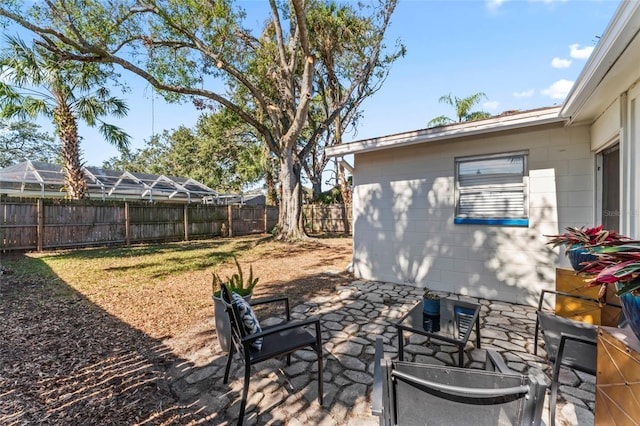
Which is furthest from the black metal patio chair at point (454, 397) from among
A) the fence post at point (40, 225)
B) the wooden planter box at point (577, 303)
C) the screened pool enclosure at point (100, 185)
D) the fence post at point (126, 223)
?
the screened pool enclosure at point (100, 185)

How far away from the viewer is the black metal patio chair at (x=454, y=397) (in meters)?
1.11

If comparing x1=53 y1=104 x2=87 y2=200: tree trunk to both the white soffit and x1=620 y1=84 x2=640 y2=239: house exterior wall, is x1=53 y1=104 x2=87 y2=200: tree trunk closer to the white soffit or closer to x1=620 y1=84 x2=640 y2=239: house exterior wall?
the white soffit

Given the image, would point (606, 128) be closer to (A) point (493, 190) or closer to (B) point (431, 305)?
(A) point (493, 190)

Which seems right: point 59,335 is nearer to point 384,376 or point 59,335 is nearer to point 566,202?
point 384,376

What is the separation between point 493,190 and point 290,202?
761 cm

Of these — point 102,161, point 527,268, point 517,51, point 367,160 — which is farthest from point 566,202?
point 102,161

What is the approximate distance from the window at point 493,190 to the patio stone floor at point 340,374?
4.86 feet

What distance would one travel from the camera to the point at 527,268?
165 inches

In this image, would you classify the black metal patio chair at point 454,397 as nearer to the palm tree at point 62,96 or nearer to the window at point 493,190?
the window at point 493,190

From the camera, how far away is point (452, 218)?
4770mm

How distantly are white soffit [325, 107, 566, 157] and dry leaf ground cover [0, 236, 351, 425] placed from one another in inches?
107

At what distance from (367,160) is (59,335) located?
5334mm

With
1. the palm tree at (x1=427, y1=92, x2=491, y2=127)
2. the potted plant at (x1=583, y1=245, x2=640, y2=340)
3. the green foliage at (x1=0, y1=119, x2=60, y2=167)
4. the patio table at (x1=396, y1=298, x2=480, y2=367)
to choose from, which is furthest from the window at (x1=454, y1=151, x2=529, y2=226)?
the green foliage at (x1=0, y1=119, x2=60, y2=167)

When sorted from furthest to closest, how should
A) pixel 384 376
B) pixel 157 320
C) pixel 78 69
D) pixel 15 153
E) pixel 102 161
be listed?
pixel 102 161
pixel 15 153
pixel 78 69
pixel 157 320
pixel 384 376
